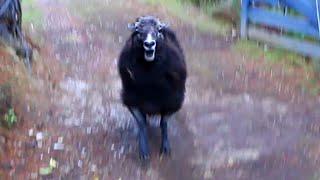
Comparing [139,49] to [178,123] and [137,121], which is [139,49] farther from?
[178,123]

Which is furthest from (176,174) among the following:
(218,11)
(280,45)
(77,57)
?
(218,11)

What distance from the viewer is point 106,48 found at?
28.5 feet

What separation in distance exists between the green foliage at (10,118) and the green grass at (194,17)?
4.52 meters

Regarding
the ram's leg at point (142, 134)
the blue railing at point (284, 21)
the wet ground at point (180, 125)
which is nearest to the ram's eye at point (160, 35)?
the ram's leg at point (142, 134)

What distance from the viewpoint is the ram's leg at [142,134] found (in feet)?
18.3

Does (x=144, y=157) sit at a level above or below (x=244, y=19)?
below

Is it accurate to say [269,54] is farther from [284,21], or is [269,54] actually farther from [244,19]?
[244,19]

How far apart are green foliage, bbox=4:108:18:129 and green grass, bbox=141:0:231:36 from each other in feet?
14.8

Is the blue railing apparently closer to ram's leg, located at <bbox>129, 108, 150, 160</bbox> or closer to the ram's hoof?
ram's leg, located at <bbox>129, 108, 150, 160</bbox>

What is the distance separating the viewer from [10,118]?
5.94 m

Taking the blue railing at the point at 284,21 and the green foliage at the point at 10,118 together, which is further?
the blue railing at the point at 284,21

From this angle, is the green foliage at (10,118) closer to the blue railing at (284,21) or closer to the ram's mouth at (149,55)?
the ram's mouth at (149,55)

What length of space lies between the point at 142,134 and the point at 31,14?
17.6 feet

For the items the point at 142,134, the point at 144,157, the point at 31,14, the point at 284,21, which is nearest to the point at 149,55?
the point at 142,134
